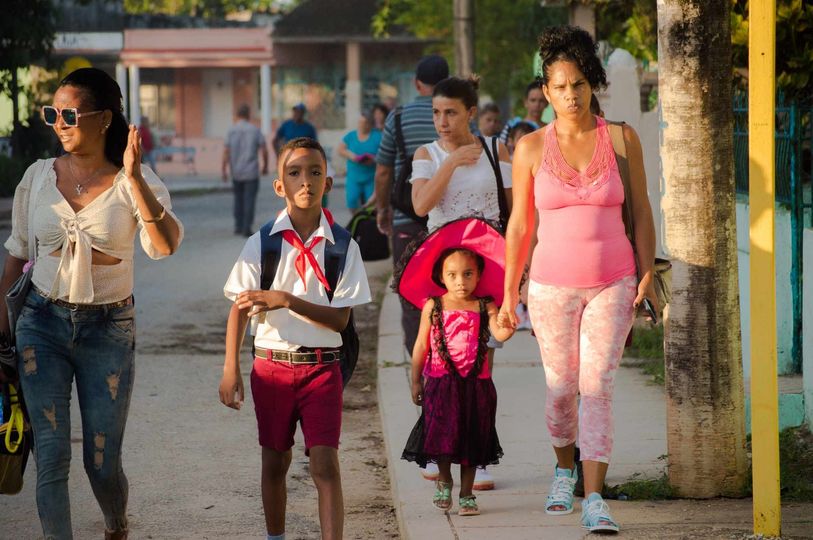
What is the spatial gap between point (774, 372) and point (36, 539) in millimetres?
3105

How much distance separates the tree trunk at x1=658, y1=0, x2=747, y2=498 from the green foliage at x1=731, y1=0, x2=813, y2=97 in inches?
95.1

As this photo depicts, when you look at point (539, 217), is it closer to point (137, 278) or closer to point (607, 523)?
point (607, 523)

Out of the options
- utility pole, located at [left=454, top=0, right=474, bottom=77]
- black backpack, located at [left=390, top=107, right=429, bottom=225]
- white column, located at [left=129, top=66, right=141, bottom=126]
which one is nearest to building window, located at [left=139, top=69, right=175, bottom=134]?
white column, located at [left=129, top=66, right=141, bottom=126]

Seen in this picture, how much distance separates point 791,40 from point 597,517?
4004 millimetres

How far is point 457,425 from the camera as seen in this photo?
5613 millimetres

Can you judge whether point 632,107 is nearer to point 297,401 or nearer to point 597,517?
point 597,517

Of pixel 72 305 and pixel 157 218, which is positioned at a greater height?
pixel 157 218

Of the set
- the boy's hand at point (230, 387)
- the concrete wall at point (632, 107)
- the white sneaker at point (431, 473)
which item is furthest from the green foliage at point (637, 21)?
the boy's hand at point (230, 387)

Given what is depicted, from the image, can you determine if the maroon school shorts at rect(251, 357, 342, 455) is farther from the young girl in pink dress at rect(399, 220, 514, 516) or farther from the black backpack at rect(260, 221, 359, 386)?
the young girl in pink dress at rect(399, 220, 514, 516)

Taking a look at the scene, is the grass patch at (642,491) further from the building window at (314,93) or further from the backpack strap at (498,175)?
the building window at (314,93)

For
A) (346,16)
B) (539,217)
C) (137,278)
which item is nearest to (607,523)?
(539,217)

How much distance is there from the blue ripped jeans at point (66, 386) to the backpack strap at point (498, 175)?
2.38 metres

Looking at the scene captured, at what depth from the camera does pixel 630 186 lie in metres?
5.39

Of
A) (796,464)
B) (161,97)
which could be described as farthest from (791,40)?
(161,97)
